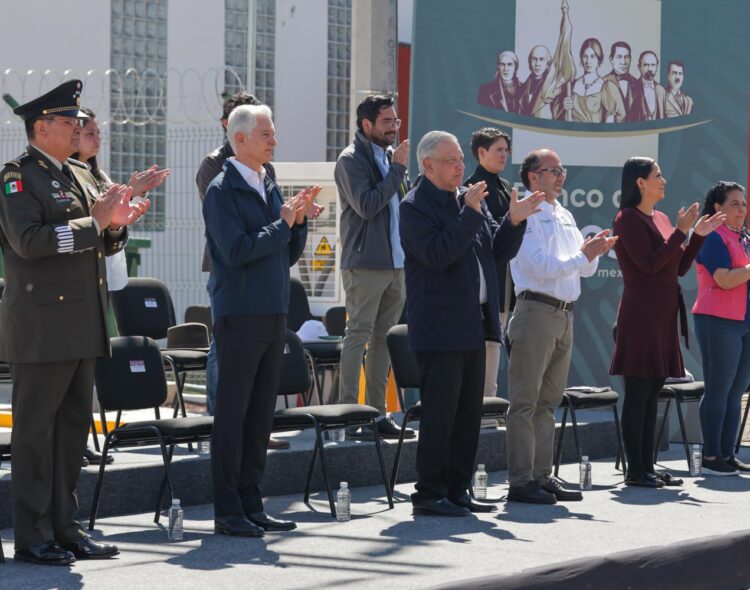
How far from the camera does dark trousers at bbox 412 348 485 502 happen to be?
6.86 metres

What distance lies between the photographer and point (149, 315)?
873cm

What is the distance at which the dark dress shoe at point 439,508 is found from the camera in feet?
22.7

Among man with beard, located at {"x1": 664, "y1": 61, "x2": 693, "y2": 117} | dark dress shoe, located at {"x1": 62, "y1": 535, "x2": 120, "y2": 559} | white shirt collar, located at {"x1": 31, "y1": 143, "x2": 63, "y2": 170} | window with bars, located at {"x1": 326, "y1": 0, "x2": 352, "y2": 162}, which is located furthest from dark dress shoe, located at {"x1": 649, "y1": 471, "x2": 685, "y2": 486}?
window with bars, located at {"x1": 326, "y1": 0, "x2": 352, "y2": 162}

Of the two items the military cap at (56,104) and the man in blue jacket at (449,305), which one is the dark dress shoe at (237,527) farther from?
the military cap at (56,104)

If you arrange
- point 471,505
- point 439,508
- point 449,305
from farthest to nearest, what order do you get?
point 471,505
point 439,508
point 449,305

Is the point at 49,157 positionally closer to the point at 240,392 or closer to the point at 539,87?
the point at 240,392

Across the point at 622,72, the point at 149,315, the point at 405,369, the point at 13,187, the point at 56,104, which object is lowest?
the point at 405,369

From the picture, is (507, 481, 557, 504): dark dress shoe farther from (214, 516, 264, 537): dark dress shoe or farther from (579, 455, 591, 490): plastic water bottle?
(214, 516, 264, 537): dark dress shoe

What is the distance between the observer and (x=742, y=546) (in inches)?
255

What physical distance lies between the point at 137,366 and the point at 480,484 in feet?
6.26

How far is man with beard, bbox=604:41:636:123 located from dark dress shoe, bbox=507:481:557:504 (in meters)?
3.76

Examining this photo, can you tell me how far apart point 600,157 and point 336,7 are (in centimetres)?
1532

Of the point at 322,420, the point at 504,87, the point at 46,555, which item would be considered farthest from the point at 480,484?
→ the point at 504,87

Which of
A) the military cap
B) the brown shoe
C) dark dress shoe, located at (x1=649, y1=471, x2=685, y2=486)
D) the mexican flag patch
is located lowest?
dark dress shoe, located at (x1=649, y1=471, x2=685, y2=486)
